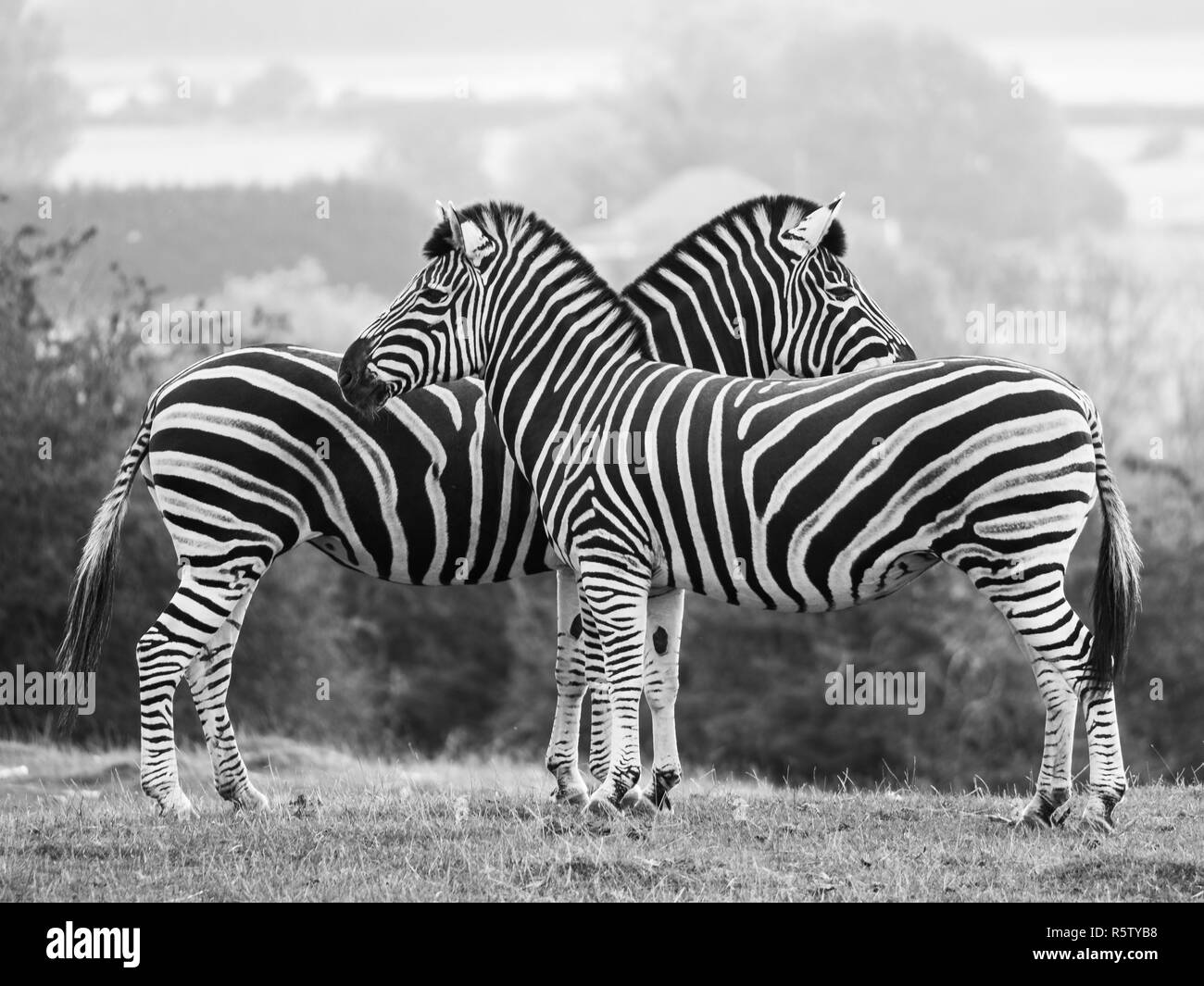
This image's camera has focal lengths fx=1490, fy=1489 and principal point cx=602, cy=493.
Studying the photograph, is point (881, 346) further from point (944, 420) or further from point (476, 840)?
point (476, 840)

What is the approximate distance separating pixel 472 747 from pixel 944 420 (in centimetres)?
3169

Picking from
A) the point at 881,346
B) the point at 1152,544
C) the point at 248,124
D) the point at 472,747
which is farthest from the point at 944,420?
the point at 248,124

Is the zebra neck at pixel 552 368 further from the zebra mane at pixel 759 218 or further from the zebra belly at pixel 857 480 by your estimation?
the zebra mane at pixel 759 218

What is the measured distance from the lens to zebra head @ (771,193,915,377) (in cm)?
1022

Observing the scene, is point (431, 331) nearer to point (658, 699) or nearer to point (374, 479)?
point (374, 479)

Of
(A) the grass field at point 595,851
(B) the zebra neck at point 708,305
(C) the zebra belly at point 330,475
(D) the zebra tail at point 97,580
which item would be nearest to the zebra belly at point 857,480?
(B) the zebra neck at point 708,305

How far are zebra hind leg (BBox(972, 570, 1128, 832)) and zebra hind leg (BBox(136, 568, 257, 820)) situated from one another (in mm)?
4887

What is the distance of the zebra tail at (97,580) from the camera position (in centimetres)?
1045

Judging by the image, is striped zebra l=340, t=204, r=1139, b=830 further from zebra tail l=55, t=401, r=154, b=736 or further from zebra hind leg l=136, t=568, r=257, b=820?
zebra tail l=55, t=401, r=154, b=736

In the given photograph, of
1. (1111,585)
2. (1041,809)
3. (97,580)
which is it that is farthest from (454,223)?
(1041,809)

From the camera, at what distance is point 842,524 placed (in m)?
8.85
